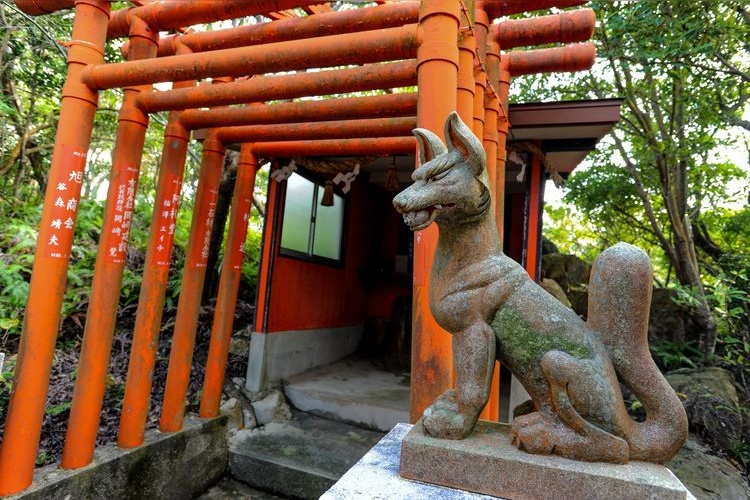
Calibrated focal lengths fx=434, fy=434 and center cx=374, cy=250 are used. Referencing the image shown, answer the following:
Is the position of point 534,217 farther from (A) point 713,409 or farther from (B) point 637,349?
(B) point 637,349

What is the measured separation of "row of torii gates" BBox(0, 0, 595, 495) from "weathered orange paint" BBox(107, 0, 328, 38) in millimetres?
13

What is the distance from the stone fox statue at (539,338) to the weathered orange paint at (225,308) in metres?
3.61

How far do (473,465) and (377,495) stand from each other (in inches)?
15.2

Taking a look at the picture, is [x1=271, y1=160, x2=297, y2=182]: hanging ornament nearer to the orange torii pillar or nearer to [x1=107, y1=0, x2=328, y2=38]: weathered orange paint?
[x1=107, y1=0, x2=328, y2=38]: weathered orange paint

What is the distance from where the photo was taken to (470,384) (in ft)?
5.91

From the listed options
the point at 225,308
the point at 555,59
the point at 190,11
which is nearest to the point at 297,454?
the point at 225,308

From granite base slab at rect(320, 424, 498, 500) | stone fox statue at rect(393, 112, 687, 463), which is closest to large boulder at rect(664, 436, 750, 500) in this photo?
stone fox statue at rect(393, 112, 687, 463)

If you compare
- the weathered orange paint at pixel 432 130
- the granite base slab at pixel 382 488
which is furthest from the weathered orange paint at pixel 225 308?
the granite base slab at pixel 382 488

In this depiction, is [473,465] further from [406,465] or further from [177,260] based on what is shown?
[177,260]

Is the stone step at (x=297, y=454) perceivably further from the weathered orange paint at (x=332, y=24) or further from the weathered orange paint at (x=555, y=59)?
the weathered orange paint at (x=555, y=59)

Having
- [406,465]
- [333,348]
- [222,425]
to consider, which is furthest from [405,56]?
[333,348]

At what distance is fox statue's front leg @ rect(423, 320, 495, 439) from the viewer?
1.80 meters

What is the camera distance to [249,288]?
27.0 ft

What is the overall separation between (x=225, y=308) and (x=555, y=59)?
14.3 feet
